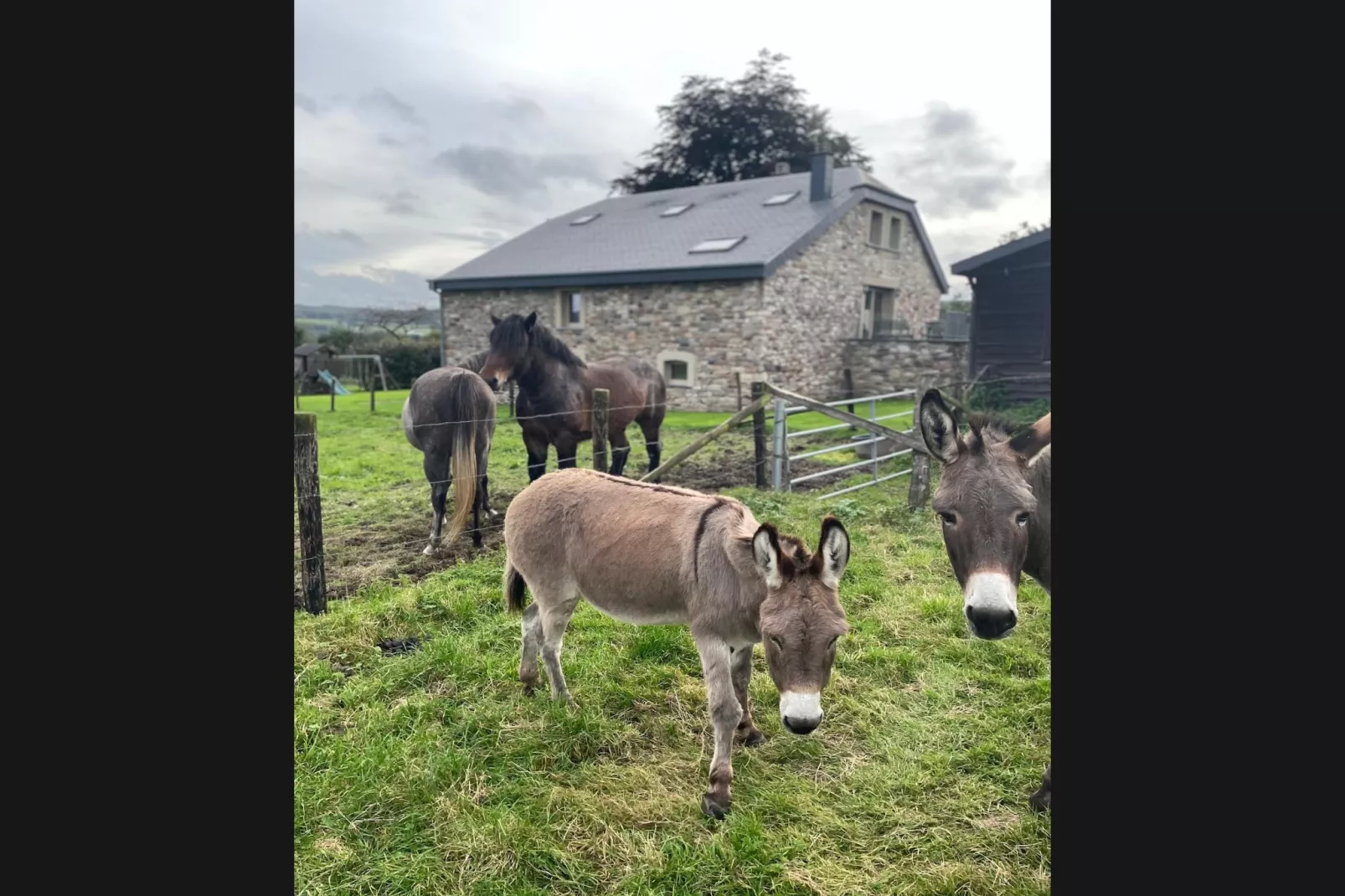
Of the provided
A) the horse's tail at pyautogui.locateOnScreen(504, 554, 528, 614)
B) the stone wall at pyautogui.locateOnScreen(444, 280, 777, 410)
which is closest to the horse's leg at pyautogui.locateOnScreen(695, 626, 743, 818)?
the horse's tail at pyautogui.locateOnScreen(504, 554, 528, 614)

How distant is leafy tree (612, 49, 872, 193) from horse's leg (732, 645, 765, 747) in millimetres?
22513

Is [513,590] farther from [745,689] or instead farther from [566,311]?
[566,311]

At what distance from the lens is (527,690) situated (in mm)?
3176

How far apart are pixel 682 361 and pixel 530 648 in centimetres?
1386

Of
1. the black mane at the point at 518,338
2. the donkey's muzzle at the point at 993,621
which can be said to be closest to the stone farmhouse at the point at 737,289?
the black mane at the point at 518,338

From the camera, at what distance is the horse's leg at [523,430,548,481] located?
5980 millimetres

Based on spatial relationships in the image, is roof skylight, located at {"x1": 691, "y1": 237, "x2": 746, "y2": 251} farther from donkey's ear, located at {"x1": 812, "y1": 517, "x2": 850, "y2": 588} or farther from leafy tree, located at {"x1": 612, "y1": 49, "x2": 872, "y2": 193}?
donkey's ear, located at {"x1": 812, "y1": 517, "x2": 850, "y2": 588}

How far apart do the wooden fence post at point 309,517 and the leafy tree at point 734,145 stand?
69.5 ft

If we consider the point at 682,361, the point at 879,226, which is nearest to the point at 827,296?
the point at 879,226

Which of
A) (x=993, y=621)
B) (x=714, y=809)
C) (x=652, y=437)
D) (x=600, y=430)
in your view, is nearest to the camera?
(x=993, y=621)

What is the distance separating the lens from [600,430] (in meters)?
5.08
